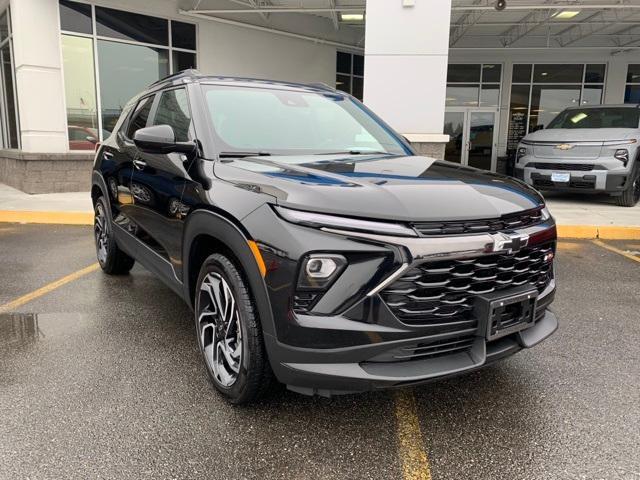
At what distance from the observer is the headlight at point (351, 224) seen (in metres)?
2.22

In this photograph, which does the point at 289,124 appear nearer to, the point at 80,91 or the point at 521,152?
the point at 521,152

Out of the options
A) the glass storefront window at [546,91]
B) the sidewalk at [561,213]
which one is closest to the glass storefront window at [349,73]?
the glass storefront window at [546,91]

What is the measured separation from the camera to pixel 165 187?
3.37 metres

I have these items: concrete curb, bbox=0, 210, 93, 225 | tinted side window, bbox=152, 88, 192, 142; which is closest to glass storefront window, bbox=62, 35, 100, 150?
concrete curb, bbox=0, 210, 93, 225

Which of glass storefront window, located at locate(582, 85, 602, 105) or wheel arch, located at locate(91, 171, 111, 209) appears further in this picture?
glass storefront window, located at locate(582, 85, 602, 105)

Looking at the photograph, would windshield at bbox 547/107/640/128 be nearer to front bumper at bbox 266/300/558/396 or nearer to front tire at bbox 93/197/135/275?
front tire at bbox 93/197/135/275

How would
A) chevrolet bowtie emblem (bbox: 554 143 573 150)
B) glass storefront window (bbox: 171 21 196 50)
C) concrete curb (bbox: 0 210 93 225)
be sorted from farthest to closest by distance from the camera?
glass storefront window (bbox: 171 21 196 50) < chevrolet bowtie emblem (bbox: 554 143 573 150) < concrete curb (bbox: 0 210 93 225)

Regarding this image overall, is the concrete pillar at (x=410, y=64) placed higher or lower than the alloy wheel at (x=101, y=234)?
higher

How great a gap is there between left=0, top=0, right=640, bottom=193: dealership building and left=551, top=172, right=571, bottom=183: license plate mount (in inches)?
81.3

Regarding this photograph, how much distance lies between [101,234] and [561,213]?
7297 mm

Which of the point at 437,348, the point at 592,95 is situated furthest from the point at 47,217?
the point at 592,95

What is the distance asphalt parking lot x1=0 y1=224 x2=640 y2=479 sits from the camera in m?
2.33

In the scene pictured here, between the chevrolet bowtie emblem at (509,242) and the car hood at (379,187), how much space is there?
106 mm

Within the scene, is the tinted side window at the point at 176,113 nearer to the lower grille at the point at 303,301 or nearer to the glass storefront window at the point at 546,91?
the lower grille at the point at 303,301
